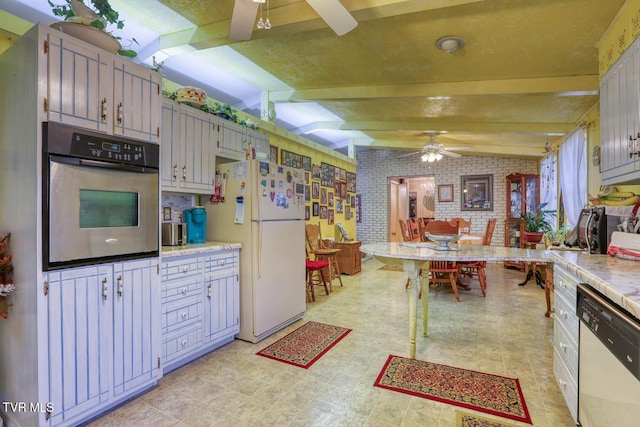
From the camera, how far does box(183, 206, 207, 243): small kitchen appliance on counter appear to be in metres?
2.93

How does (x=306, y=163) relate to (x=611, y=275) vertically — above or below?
above

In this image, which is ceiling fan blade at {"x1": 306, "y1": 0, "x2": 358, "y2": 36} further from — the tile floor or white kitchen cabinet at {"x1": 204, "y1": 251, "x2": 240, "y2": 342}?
the tile floor

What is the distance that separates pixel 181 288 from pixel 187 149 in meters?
1.20

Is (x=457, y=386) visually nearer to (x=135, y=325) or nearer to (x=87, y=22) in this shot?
(x=135, y=325)

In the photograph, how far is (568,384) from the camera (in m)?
1.70

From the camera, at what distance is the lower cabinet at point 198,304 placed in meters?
2.29

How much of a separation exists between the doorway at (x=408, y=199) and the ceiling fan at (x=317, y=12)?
638cm

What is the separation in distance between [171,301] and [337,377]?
4.43ft

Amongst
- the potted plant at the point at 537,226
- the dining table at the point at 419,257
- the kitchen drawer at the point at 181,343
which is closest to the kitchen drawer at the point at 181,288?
the kitchen drawer at the point at 181,343

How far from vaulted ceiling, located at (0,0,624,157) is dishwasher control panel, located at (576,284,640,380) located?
1797 millimetres

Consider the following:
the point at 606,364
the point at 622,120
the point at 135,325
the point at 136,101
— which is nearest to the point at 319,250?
the point at 135,325

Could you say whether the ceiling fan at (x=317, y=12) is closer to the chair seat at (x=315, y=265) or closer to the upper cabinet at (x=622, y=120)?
the upper cabinet at (x=622, y=120)

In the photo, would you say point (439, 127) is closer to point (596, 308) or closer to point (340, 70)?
point (340, 70)

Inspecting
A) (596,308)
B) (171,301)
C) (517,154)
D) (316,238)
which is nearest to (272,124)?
(316,238)
